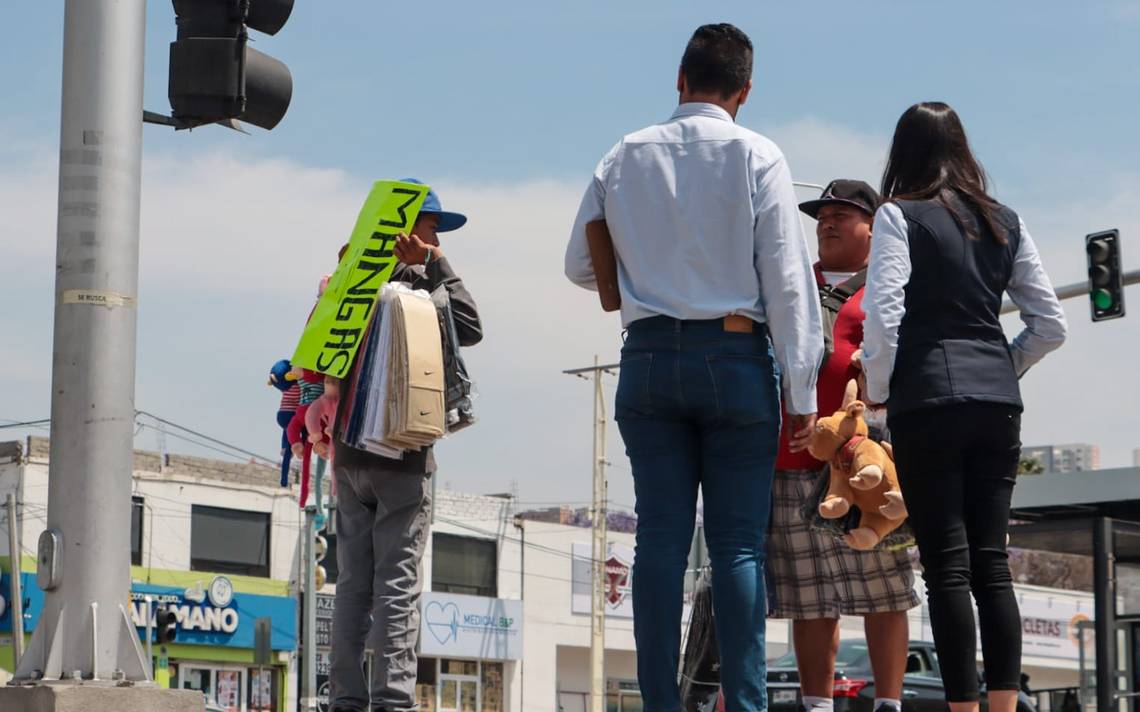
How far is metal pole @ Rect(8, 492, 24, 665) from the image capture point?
4194cm

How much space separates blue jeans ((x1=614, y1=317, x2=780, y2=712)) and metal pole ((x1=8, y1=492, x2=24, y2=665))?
3994 centimetres

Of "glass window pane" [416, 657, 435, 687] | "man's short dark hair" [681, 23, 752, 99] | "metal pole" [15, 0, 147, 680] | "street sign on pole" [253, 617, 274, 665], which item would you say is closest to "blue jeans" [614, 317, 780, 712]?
"man's short dark hair" [681, 23, 752, 99]

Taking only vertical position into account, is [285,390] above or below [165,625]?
above

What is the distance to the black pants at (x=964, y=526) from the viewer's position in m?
5.11

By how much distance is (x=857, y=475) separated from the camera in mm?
5871

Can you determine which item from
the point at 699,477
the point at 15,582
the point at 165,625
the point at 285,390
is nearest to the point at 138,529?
the point at 15,582

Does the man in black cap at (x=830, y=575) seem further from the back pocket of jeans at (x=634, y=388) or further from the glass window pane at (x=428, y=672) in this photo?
the glass window pane at (x=428, y=672)

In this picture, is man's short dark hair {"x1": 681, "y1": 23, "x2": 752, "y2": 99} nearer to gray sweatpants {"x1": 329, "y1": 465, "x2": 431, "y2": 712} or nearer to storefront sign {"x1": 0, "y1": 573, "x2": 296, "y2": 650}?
gray sweatpants {"x1": 329, "y1": 465, "x2": 431, "y2": 712}

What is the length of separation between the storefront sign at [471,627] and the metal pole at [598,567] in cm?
336

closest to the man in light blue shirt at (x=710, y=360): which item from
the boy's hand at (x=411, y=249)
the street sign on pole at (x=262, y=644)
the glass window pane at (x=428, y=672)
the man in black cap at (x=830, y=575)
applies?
the man in black cap at (x=830, y=575)

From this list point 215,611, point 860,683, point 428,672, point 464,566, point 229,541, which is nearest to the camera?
point 860,683

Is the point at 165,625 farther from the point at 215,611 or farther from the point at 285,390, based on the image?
the point at 285,390

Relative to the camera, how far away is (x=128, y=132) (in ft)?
20.1

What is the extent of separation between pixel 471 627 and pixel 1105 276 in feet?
130
